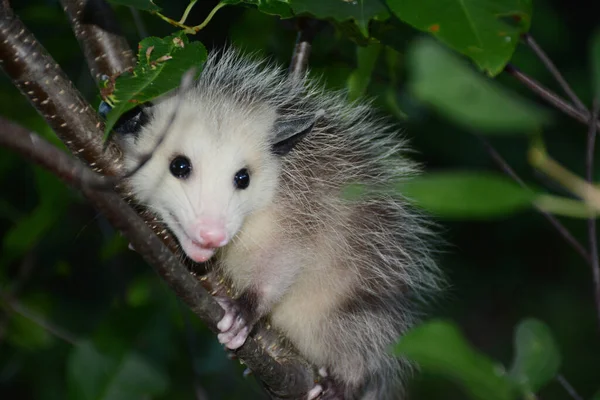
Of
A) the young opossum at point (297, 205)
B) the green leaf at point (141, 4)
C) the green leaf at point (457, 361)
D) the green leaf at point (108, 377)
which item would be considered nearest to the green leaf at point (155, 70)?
the green leaf at point (141, 4)

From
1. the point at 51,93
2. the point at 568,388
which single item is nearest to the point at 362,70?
the point at 51,93

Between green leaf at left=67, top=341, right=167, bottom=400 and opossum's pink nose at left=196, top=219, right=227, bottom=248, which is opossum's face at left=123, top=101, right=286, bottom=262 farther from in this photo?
green leaf at left=67, top=341, right=167, bottom=400

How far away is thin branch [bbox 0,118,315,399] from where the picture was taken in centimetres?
110

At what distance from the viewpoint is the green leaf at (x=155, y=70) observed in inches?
59.3

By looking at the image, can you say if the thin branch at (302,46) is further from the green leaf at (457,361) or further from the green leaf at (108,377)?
the green leaf at (457,361)

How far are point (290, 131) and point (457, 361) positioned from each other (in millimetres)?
1130

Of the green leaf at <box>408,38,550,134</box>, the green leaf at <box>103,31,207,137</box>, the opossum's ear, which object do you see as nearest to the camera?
the green leaf at <box>408,38,550,134</box>

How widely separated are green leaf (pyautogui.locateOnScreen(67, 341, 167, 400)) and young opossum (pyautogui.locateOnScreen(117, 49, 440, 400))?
37cm

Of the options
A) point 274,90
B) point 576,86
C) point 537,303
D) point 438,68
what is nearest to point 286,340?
point 274,90

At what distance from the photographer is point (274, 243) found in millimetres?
2125

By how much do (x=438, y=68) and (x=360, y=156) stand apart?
1.37m

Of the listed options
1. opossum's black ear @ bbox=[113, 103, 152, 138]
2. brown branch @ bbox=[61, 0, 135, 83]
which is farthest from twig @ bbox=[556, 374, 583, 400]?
brown branch @ bbox=[61, 0, 135, 83]

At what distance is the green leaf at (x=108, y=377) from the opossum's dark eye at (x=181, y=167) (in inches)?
25.7

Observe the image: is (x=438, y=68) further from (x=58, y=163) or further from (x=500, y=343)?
(x=500, y=343)
